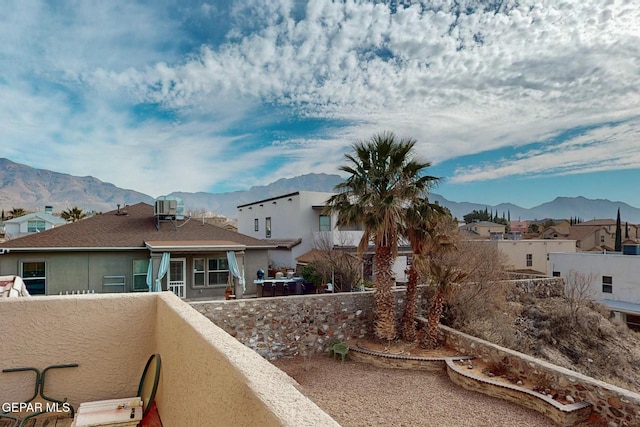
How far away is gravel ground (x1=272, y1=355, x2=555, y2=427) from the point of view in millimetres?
7645

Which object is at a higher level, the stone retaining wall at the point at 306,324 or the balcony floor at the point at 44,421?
the balcony floor at the point at 44,421

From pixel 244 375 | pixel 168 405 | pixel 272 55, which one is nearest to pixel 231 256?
pixel 272 55

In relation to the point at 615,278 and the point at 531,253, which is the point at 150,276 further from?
the point at 531,253

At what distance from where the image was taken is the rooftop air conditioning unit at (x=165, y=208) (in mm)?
17547

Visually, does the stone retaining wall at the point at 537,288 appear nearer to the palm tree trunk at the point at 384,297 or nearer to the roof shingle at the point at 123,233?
the palm tree trunk at the point at 384,297

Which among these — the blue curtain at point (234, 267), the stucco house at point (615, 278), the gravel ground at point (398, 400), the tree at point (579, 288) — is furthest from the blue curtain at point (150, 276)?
the stucco house at point (615, 278)

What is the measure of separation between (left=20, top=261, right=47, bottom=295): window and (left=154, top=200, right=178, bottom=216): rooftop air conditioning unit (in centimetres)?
491

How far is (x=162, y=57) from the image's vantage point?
2005 centimetres

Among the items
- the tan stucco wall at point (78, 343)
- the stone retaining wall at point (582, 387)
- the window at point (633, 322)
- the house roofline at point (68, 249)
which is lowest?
the window at point (633, 322)

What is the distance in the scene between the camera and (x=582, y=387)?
7777 mm

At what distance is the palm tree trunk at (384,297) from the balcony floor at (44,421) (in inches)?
382

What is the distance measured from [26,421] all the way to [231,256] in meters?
12.2

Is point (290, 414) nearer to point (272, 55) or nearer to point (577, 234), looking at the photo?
point (272, 55)

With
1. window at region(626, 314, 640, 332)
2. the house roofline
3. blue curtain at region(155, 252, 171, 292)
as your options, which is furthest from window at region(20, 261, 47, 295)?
window at region(626, 314, 640, 332)
